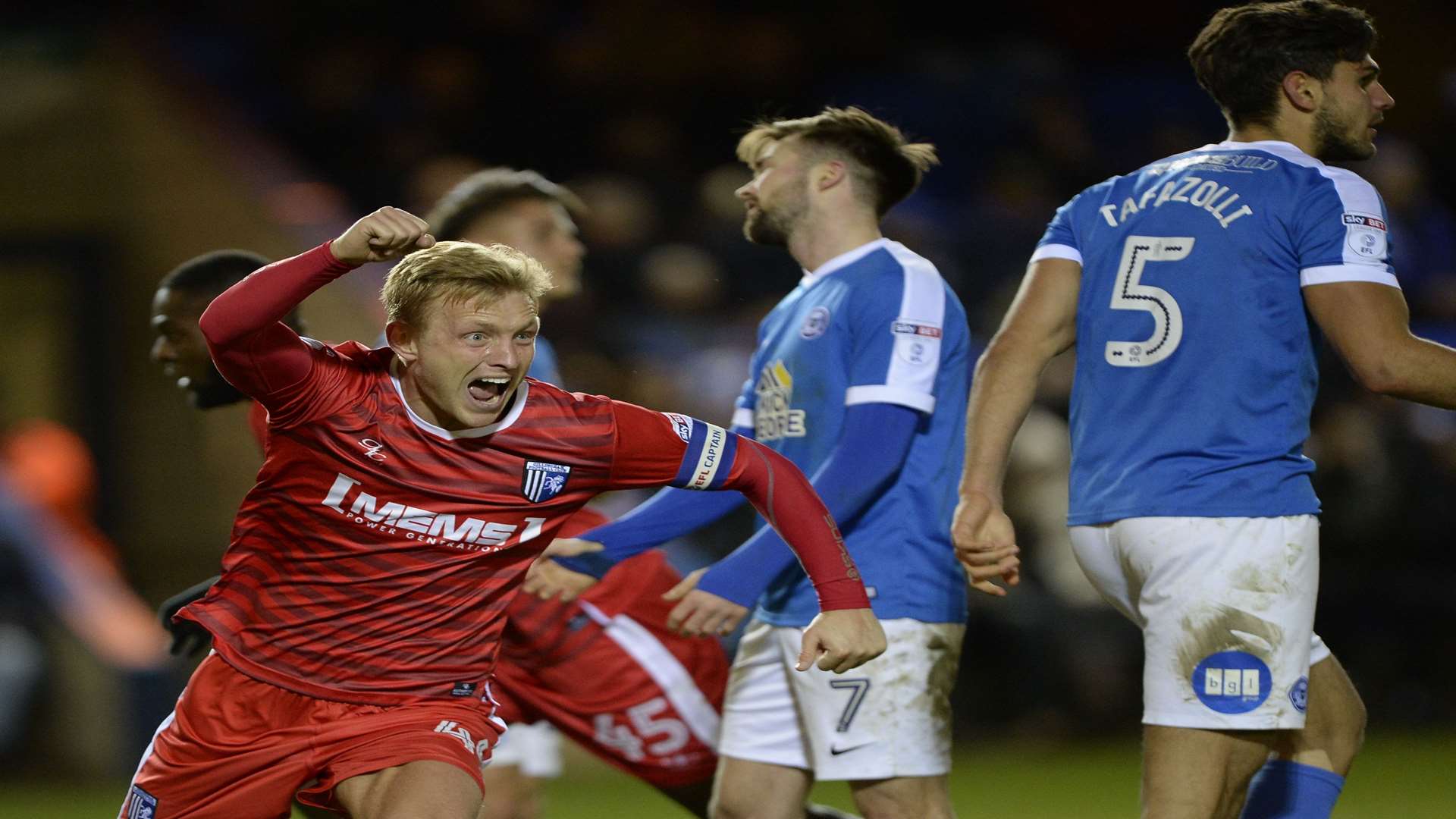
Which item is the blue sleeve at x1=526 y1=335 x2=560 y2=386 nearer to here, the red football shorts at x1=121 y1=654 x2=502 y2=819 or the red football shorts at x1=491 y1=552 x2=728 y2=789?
the red football shorts at x1=491 y1=552 x2=728 y2=789

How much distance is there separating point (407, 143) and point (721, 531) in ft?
11.4

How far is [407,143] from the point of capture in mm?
10078

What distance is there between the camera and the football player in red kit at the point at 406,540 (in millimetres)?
3602

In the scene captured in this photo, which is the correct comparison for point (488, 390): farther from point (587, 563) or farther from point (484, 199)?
point (484, 199)

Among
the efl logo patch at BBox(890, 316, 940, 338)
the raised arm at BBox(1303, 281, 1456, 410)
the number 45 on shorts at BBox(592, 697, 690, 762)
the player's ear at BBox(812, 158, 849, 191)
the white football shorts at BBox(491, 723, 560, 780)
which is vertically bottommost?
the white football shorts at BBox(491, 723, 560, 780)

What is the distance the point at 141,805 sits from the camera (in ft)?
12.2

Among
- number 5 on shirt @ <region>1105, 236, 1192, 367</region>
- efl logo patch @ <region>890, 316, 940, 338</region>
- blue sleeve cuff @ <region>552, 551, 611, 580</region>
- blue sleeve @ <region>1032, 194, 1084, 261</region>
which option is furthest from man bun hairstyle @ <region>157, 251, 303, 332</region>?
number 5 on shirt @ <region>1105, 236, 1192, 367</region>

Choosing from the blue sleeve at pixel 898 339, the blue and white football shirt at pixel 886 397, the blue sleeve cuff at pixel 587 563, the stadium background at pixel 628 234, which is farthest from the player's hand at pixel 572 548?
the stadium background at pixel 628 234

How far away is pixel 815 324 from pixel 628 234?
5159 mm

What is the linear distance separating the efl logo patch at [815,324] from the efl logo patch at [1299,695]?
1.43 meters

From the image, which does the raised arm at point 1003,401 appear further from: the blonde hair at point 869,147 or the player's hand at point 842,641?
the blonde hair at point 869,147

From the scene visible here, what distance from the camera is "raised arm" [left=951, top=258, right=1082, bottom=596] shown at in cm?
371

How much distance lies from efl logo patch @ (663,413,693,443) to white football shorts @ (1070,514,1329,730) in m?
1.01

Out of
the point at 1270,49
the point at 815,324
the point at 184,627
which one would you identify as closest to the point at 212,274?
the point at 184,627
